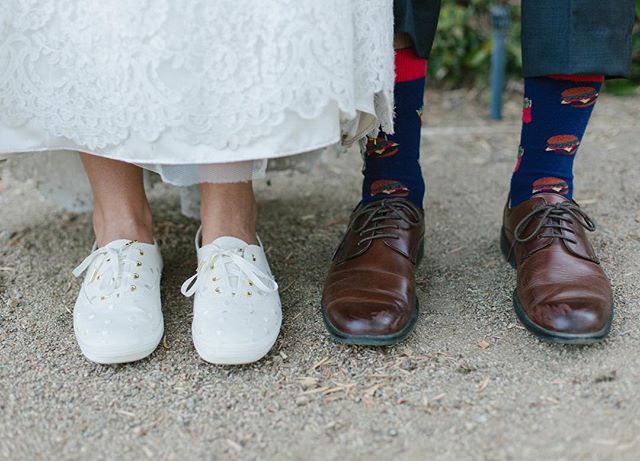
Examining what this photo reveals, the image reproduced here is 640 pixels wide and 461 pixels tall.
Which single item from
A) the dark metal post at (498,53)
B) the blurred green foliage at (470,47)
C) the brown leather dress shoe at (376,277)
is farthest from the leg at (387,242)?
the blurred green foliage at (470,47)

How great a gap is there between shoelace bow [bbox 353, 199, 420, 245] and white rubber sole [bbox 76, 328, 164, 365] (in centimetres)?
34

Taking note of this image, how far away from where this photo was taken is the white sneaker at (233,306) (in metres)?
0.89

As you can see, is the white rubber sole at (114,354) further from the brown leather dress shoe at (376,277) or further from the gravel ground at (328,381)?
the brown leather dress shoe at (376,277)

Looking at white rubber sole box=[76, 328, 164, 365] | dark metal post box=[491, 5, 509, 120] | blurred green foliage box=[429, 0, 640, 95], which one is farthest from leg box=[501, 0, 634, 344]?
blurred green foliage box=[429, 0, 640, 95]

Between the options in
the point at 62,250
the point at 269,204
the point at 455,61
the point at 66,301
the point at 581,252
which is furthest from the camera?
the point at 455,61

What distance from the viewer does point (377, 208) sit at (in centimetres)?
107

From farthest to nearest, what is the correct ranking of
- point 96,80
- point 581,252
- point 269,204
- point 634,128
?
point 634,128 → point 269,204 → point 581,252 → point 96,80

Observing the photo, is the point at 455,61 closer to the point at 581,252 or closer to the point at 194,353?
the point at 581,252

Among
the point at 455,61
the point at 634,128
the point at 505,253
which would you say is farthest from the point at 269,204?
the point at 455,61

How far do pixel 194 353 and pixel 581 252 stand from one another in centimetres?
55

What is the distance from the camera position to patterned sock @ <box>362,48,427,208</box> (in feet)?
3.42

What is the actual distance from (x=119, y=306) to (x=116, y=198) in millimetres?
192

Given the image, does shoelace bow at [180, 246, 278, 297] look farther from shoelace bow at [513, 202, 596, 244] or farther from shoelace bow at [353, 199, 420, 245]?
shoelace bow at [513, 202, 596, 244]

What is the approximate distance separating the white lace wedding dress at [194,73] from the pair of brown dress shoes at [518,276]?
0.72 feet
